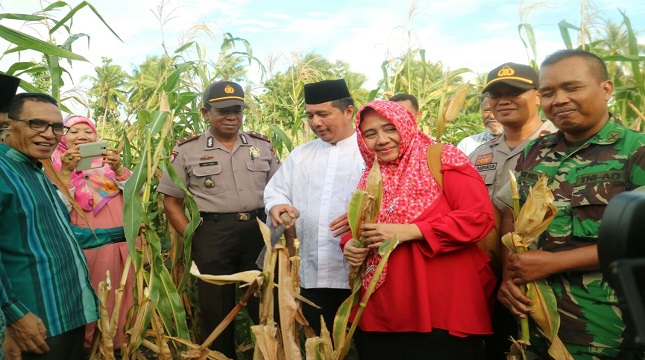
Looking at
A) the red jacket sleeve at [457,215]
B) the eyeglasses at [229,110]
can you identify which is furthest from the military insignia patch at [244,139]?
the red jacket sleeve at [457,215]

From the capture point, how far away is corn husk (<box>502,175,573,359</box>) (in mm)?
1665

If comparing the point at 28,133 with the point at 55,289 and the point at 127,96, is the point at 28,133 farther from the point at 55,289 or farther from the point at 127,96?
the point at 127,96

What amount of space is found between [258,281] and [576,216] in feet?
3.64

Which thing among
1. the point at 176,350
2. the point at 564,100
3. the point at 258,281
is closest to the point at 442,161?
the point at 564,100

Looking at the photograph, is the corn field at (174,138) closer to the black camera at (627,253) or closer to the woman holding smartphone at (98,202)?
the woman holding smartphone at (98,202)

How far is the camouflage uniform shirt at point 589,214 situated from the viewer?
64.4 inches

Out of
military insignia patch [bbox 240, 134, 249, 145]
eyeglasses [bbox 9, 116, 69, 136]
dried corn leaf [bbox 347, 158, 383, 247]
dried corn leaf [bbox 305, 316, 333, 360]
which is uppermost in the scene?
eyeglasses [bbox 9, 116, 69, 136]

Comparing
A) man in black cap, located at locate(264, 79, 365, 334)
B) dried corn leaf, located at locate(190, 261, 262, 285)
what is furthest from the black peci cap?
dried corn leaf, located at locate(190, 261, 262, 285)

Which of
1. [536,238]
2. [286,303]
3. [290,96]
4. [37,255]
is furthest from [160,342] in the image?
[290,96]

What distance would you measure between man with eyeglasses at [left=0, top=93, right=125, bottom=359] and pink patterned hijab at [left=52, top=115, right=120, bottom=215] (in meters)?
1.14

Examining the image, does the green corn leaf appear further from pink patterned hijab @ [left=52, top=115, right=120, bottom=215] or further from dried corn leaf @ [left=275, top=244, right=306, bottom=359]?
pink patterned hijab @ [left=52, top=115, right=120, bottom=215]

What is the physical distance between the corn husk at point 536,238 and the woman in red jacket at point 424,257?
18 centimetres

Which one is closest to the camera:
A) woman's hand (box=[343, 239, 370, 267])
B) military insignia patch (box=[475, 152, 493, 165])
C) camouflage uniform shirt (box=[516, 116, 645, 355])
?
camouflage uniform shirt (box=[516, 116, 645, 355])

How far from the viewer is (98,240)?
7.89ft
